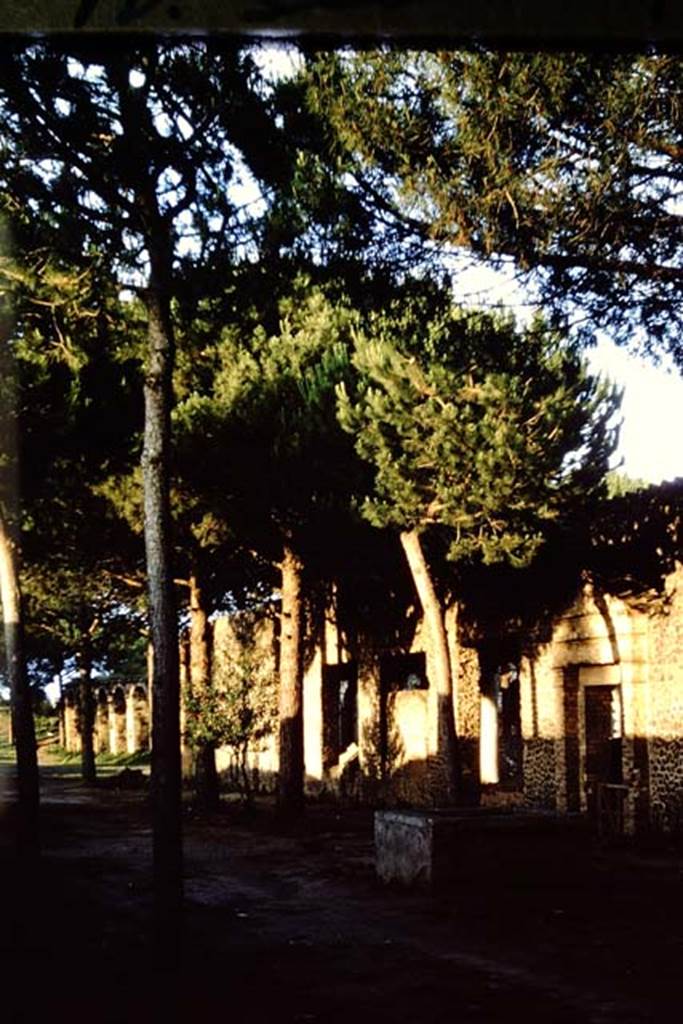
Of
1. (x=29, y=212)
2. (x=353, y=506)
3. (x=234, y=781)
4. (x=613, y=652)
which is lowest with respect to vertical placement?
(x=234, y=781)

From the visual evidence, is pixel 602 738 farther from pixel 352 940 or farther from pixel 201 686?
pixel 352 940

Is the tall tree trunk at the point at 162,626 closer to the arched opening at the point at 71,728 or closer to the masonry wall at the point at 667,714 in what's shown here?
the masonry wall at the point at 667,714

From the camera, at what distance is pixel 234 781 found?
32.0 metres

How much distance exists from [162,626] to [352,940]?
298cm

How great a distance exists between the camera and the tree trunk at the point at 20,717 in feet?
49.9

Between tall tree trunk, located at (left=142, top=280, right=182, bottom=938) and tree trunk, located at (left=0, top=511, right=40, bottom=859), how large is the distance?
7.08m

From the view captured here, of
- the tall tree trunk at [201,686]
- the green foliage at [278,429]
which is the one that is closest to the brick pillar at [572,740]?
the green foliage at [278,429]

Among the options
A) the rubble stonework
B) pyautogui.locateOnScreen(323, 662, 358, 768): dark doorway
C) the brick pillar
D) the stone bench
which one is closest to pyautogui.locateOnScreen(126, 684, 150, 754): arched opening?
the rubble stonework

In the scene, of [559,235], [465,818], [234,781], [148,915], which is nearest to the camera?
[559,235]

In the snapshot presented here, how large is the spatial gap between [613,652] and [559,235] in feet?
33.5

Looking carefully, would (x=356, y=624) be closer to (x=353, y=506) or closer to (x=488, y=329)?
(x=353, y=506)

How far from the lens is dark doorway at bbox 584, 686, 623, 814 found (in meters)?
18.3

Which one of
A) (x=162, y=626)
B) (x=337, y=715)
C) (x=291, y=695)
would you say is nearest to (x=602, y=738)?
(x=291, y=695)

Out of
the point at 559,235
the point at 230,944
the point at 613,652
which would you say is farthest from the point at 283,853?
the point at 559,235
